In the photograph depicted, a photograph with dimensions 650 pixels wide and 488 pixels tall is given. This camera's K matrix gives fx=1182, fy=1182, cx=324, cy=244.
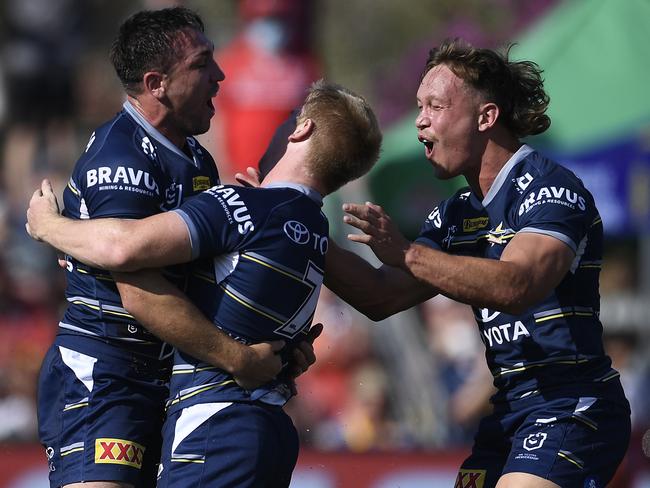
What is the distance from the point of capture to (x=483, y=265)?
4609mm

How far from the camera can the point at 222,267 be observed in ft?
14.3

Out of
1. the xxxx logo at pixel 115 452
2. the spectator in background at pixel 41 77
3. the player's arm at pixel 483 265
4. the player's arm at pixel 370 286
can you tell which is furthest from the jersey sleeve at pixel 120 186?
the spectator in background at pixel 41 77

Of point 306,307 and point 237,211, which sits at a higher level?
point 237,211

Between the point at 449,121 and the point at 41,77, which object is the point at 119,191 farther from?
the point at 41,77

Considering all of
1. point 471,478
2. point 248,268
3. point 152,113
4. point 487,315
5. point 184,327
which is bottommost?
point 471,478

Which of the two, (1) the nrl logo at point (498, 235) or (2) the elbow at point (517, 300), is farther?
(1) the nrl logo at point (498, 235)

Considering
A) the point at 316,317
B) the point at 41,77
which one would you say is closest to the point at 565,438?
the point at 316,317

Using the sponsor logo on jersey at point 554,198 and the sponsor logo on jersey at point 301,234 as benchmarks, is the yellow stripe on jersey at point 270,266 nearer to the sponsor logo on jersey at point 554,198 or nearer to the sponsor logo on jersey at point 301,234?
the sponsor logo on jersey at point 301,234

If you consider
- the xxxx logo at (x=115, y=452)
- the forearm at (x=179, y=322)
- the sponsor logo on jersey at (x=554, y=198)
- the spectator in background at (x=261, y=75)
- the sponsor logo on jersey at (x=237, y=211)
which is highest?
the spectator in background at (x=261, y=75)

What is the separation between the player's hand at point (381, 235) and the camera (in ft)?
15.3

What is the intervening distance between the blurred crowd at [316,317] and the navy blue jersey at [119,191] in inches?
150

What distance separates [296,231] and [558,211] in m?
1.10

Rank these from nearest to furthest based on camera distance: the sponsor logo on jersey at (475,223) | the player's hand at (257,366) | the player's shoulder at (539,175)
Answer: the player's hand at (257,366)
the player's shoulder at (539,175)
the sponsor logo on jersey at (475,223)

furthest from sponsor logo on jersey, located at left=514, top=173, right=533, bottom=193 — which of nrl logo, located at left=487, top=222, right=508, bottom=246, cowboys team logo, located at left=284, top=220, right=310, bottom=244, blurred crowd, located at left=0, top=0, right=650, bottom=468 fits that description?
blurred crowd, located at left=0, top=0, right=650, bottom=468
